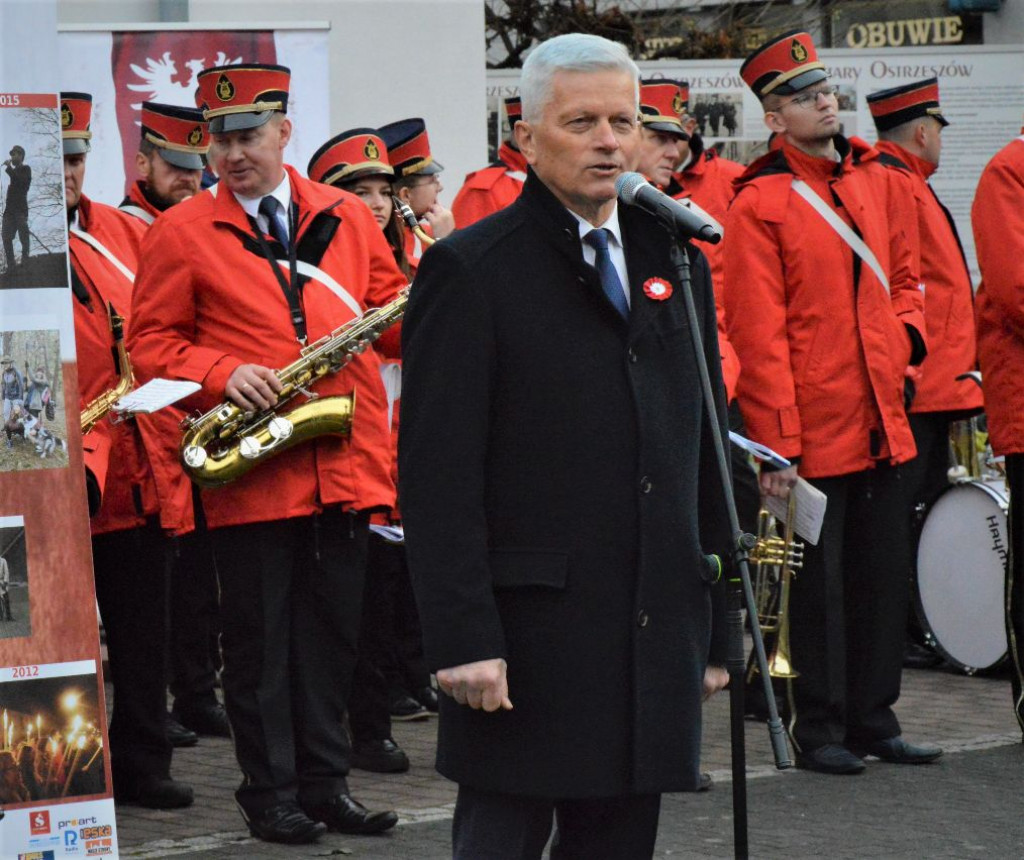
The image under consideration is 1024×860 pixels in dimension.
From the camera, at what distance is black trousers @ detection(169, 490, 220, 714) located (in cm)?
842

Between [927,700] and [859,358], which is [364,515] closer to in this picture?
[859,358]

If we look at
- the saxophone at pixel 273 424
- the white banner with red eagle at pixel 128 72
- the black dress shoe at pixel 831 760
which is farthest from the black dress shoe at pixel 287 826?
the white banner with red eagle at pixel 128 72

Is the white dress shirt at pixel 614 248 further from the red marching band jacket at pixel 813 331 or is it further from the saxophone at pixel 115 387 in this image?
the red marching band jacket at pixel 813 331


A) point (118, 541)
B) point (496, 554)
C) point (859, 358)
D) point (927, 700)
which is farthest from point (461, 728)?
point (927, 700)

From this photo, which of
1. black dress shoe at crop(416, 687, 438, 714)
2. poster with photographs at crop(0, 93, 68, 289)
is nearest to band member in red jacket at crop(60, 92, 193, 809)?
poster with photographs at crop(0, 93, 68, 289)

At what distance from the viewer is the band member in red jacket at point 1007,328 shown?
7.21 metres

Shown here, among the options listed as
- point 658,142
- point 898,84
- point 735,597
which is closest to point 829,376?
point 658,142

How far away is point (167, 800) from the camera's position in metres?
6.84

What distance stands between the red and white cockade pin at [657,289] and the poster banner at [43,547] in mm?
1684

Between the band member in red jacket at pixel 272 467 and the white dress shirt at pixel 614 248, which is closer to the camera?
the white dress shirt at pixel 614 248

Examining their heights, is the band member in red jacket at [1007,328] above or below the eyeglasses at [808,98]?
below

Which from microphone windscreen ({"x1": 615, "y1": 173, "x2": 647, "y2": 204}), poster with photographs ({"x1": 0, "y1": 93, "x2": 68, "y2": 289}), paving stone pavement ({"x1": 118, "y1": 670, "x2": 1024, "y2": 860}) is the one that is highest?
poster with photographs ({"x1": 0, "y1": 93, "x2": 68, "y2": 289})

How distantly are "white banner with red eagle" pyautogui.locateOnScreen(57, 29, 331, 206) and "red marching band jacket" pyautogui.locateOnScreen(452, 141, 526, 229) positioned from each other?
3.26ft

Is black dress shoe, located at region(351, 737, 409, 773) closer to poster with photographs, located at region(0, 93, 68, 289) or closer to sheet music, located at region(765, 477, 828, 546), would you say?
sheet music, located at region(765, 477, 828, 546)
